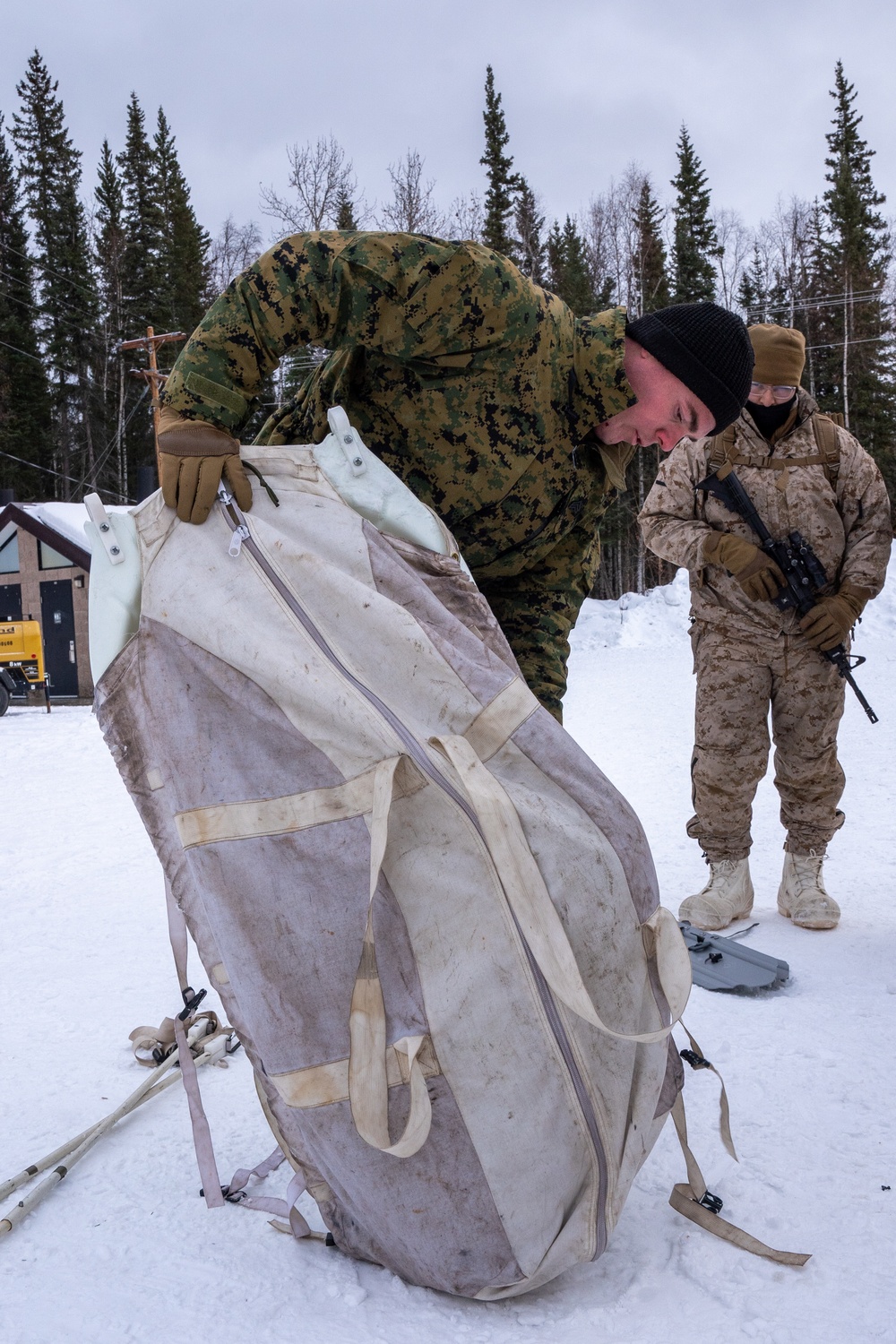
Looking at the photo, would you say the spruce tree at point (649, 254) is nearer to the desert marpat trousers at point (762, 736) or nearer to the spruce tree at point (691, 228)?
the spruce tree at point (691, 228)

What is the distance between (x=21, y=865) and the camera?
4496mm

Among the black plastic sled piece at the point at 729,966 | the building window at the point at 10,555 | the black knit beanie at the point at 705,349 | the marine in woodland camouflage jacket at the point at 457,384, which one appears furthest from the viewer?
the building window at the point at 10,555

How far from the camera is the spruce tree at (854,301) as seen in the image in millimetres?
25891

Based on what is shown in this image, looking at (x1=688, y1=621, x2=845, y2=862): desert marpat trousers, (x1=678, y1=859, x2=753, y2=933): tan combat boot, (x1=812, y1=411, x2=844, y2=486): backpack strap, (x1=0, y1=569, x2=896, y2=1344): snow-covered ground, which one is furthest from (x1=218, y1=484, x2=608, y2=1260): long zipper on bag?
(x1=812, y1=411, x2=844, y2=486): backpack strap

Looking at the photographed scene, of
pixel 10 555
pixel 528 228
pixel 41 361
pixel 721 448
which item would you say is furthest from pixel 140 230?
pixel 721 448

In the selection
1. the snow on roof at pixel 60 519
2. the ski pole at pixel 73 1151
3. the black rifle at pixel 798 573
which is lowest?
the ski pole at pixel 73 1151

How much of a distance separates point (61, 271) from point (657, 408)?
36183 millimetres

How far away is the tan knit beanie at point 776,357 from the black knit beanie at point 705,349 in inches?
66.4

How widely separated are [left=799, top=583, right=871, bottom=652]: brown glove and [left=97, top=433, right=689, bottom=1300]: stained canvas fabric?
223 cm

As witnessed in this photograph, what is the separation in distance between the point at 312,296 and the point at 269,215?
2508cm

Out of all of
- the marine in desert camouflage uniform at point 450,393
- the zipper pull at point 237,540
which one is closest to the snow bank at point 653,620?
the marine in desert camouflage uniform at point 450,393

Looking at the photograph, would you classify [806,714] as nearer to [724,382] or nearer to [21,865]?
[724,382]

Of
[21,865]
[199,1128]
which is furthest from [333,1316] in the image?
[21,865]

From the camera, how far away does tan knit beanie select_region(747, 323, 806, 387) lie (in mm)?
3580
